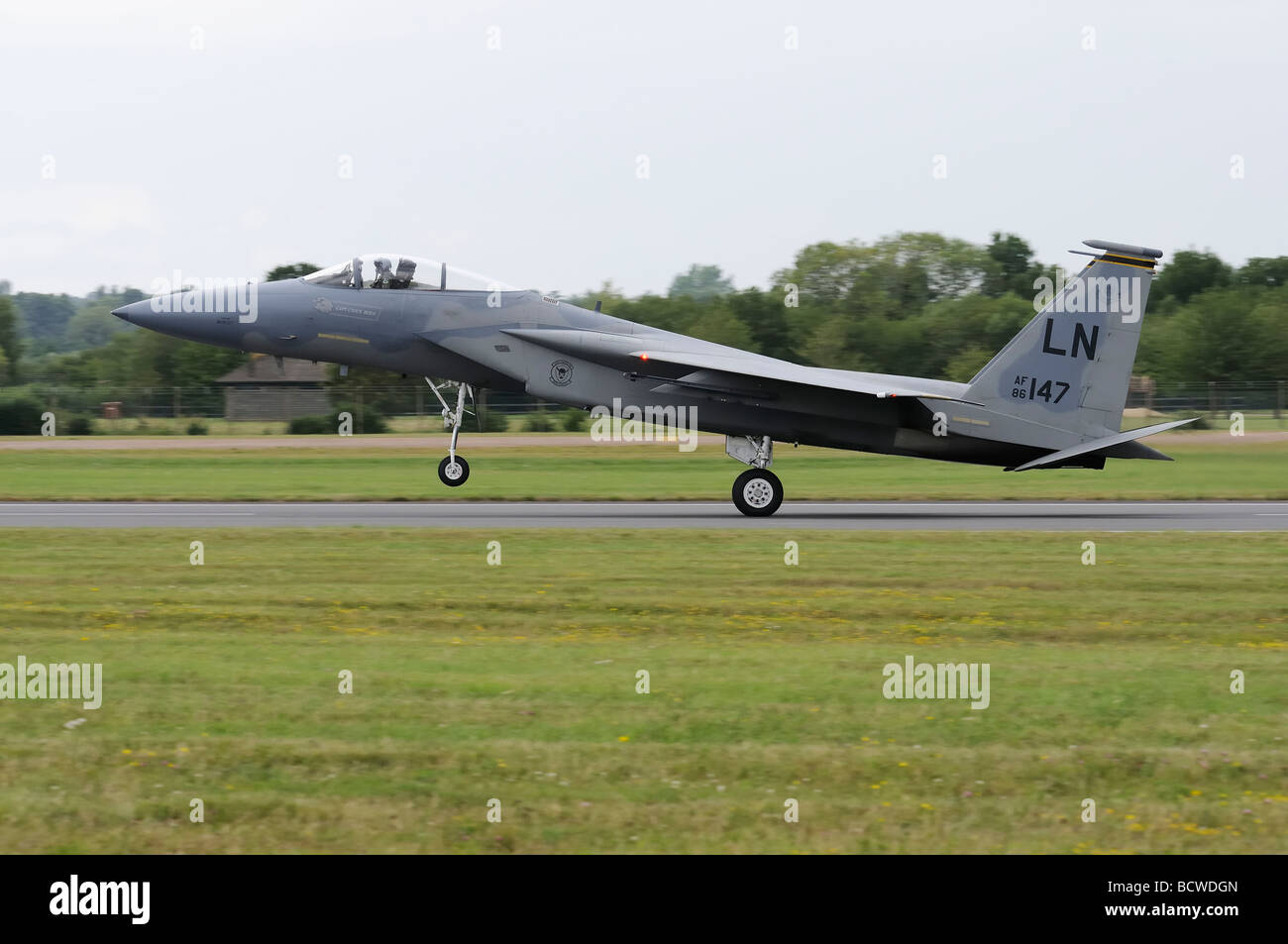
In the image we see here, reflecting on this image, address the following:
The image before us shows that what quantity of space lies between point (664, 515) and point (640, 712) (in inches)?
534

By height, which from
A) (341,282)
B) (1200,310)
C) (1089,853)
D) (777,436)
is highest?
(1200,310)

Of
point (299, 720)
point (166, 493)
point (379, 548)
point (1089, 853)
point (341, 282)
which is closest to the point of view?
point (1089, 853)

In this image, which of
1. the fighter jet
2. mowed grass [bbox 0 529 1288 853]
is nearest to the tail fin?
the fighter jet

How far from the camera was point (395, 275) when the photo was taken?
2220 centimetres

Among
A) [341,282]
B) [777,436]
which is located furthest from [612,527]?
[341,282]

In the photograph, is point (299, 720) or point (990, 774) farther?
point (299, 720)

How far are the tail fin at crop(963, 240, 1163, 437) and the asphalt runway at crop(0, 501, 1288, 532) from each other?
171 cm

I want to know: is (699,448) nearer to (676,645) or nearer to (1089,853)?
(676,645)

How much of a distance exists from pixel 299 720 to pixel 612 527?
1146 cm

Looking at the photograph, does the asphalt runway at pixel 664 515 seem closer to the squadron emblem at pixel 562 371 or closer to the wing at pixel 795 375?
the wing at pixel 795 375

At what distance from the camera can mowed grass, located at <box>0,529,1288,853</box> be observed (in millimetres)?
6926

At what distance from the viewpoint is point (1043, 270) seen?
7481 centimetres

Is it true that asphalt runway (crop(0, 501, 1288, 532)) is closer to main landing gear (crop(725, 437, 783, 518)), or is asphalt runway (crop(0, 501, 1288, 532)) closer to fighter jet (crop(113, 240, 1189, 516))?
main landing gear (crop(725, 437, 783, 518))

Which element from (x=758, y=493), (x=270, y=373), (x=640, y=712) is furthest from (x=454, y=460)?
(x=270, y=373)
